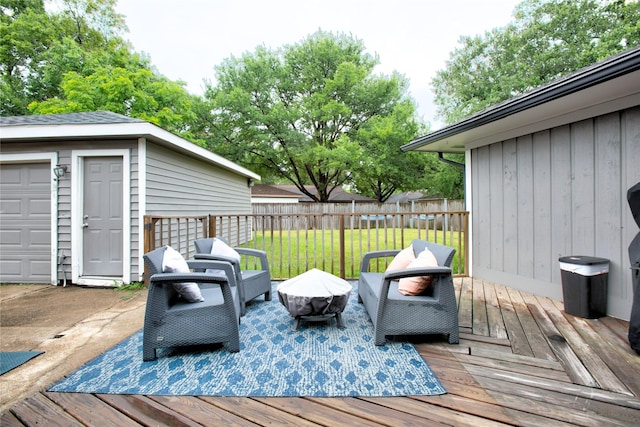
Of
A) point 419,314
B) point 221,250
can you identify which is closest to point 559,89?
point 419,314

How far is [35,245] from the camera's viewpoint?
4594 millimetres

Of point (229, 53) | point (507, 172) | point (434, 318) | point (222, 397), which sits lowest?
point (222, 397)

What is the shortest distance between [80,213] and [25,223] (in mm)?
995

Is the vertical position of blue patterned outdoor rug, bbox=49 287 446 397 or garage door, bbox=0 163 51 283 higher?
garage door, bbox=0 163 51 283

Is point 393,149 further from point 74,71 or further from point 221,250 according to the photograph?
point 74,71

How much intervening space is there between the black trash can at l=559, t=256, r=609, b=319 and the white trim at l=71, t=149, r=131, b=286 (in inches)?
221

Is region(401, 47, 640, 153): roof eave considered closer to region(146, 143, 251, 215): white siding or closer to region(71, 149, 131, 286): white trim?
region(146, 143, 251, 215): white siding

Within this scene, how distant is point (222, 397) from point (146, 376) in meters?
0.61

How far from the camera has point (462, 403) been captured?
5.24ft

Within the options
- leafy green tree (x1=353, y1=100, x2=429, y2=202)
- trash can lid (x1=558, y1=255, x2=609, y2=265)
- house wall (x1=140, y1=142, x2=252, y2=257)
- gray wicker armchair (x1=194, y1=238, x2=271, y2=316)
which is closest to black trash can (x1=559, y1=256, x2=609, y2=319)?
trash can lid (x1=558, y1=255, x2=609, y2=265)

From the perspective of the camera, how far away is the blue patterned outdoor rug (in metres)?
1.75

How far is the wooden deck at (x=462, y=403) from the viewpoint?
4.85ft

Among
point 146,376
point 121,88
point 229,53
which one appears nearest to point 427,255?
point 146,376

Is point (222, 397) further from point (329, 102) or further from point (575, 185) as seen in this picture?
point (329, 102)
